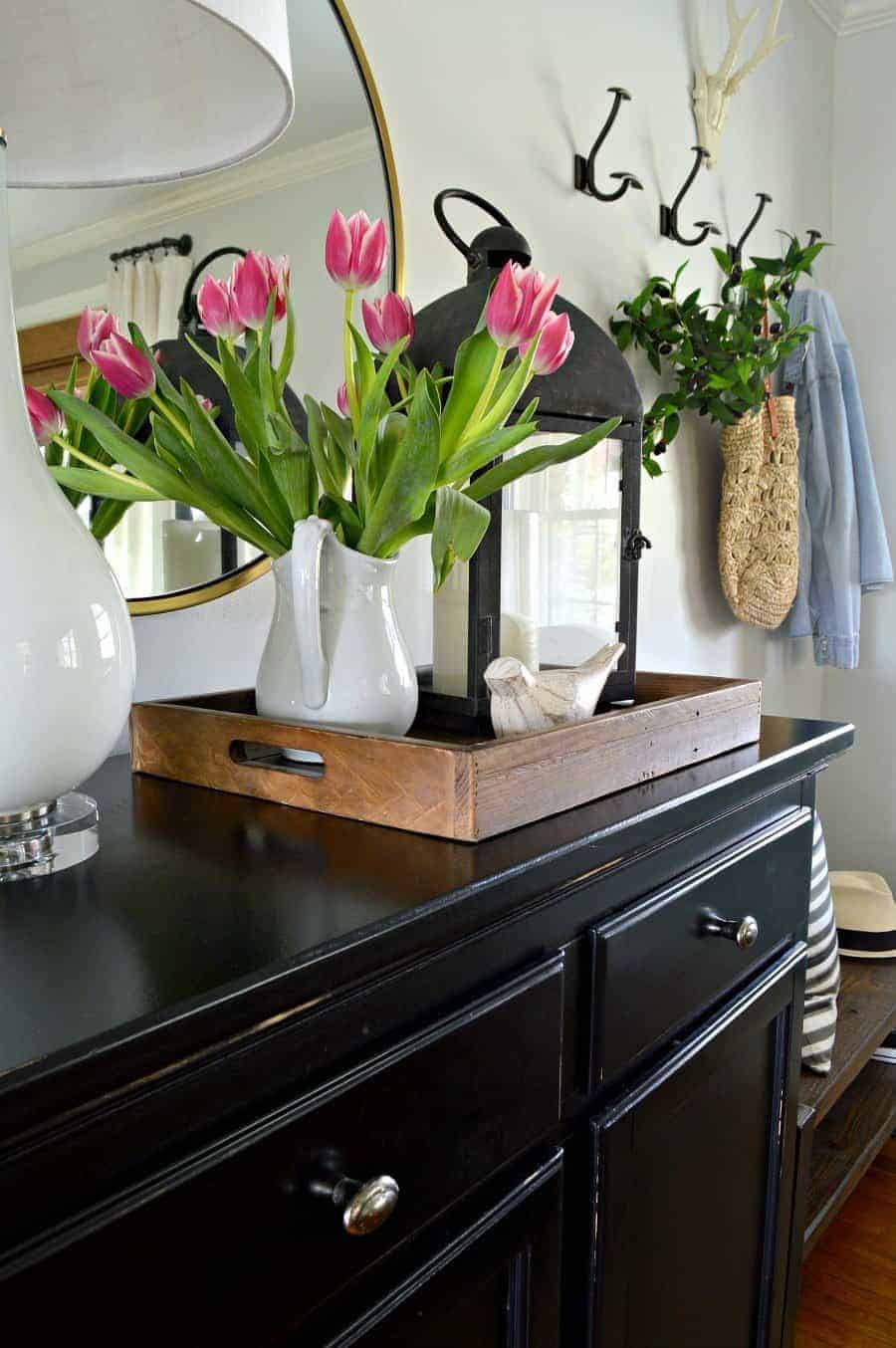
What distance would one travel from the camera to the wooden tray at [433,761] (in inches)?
25.8

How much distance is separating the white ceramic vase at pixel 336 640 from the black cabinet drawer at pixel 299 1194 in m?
0.24

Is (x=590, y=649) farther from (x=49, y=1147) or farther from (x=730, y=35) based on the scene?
(x=730, y=35)

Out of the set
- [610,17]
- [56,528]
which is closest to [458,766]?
[56,528]

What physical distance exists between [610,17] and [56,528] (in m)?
1.52

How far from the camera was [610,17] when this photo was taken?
64.7 inches

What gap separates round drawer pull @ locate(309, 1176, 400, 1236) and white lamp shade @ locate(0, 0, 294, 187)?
65 cm

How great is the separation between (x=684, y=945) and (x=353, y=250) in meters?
0.60

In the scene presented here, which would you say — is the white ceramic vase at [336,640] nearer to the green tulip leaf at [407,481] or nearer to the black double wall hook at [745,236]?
the green tulip leaf at [407,481]

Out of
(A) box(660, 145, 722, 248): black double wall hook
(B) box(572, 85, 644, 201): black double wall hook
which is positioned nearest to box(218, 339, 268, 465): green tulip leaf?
(B) box(572, 85, 644, 201): black double wall hook

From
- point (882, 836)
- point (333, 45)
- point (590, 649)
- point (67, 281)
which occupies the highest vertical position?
point (333, 45)

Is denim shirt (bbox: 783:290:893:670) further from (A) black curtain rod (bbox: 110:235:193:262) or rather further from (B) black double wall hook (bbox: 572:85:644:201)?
(A) black curtain rod (bbox: 110:235:193:262)

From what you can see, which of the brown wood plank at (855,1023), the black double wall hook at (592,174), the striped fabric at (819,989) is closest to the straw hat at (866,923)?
the brown wood plank at (855,1023)

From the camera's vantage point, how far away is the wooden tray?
0.66 m

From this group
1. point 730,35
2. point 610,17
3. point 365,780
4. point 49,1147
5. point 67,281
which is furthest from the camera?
point 730,35
